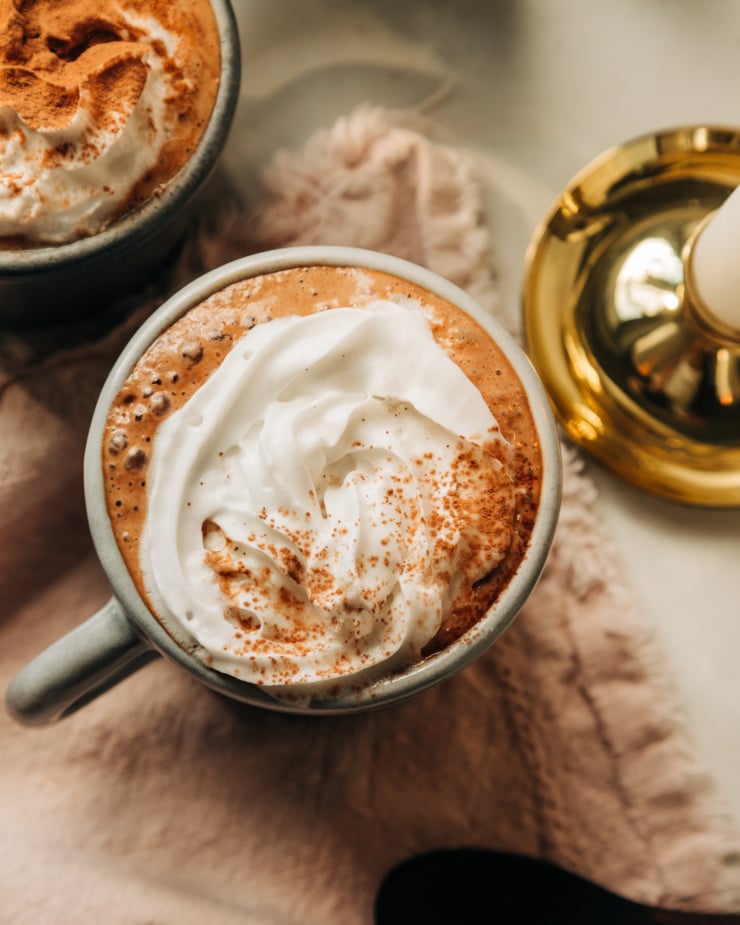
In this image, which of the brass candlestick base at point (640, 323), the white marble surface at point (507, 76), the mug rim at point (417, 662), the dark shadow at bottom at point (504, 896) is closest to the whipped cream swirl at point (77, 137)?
the mug rim at point (417, 662)

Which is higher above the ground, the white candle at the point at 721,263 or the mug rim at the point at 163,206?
the mug rim at the point at 163,206

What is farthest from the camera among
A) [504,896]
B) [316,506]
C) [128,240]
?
[504,896]

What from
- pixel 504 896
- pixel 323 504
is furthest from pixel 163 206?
pixel 504 896

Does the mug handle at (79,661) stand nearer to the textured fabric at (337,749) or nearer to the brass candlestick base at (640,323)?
the textured fabric at (337,749)

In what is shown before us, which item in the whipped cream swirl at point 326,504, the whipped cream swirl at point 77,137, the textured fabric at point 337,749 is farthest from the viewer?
the textured fabric at point 337,749

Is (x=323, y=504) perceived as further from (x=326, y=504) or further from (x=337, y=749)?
(x=337, y=749)

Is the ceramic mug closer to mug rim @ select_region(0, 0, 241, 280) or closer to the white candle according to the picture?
mug rim @ select_region(0, 0, 241, 280)

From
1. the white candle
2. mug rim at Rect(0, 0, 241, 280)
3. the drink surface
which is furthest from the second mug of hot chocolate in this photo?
the white candle
